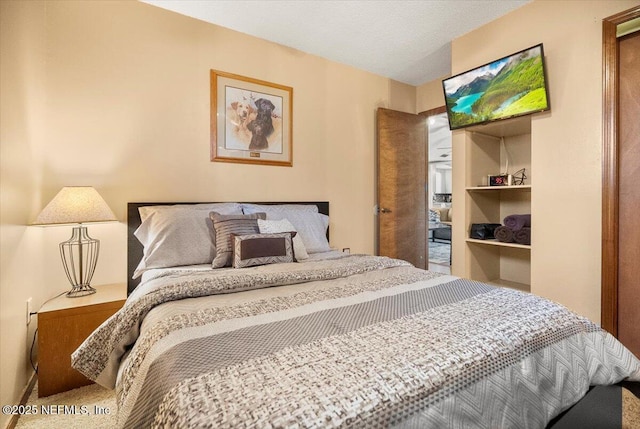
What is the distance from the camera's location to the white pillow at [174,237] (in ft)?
6.68

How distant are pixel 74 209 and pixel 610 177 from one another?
3437 millimetres

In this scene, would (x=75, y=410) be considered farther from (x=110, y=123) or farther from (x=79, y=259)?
(x=110, y=123)

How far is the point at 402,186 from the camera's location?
3725 millimetres

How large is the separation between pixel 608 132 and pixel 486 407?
7.23 feet

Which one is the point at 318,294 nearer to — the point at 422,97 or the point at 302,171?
the point at 302,171


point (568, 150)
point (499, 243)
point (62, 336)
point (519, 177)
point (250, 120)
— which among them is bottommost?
point (62, 336)

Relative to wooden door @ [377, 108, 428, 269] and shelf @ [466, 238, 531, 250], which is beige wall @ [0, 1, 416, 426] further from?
shelf @ [466, 238, 531, 250]

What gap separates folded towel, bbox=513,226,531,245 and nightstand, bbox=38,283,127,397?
305 centimetres

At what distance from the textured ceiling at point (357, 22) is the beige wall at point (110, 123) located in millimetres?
156

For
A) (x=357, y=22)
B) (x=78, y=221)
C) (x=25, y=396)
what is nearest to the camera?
(x=25, y=396)

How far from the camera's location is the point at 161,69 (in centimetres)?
250

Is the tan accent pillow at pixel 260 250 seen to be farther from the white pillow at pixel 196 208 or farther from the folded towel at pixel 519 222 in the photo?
the folded towel at pixel 519 222

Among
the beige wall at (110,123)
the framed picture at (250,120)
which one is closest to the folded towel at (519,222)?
the beige wall at (110,123)

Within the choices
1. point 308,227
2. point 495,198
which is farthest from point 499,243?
point 308,227
